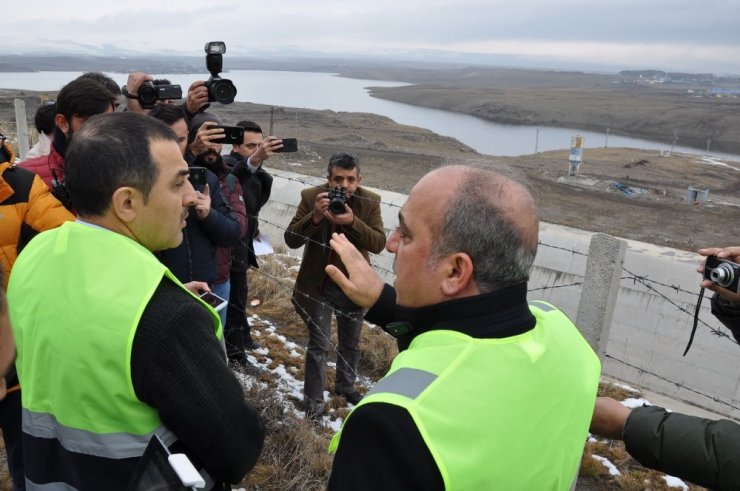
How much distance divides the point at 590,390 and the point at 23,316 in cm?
168

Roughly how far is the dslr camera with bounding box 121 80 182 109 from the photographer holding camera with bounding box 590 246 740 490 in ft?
11.6

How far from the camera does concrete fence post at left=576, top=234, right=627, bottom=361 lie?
133 inches

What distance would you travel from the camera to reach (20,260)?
1.88 m

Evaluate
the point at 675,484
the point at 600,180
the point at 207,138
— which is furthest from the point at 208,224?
the point at 600,180

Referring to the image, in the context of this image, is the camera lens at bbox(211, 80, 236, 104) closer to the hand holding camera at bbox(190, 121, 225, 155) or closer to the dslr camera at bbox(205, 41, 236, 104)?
the dslr camera at bbox(205, 41, 236, 104)

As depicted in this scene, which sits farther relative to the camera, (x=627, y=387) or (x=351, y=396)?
(x=627, y=387)

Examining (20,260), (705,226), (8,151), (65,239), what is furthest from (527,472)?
(705,226)

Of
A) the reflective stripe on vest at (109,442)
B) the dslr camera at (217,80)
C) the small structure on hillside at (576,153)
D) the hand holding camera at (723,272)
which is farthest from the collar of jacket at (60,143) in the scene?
the small structure on hillside at (576,153)

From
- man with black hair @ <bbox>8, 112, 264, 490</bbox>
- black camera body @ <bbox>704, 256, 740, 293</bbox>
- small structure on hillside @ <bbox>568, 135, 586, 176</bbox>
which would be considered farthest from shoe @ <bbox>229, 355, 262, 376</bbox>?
small structure on hillside @ <bbox>568, 135, 586, 176</bbox>

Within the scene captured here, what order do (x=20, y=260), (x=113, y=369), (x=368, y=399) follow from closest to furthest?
(x=368, y=399) < (x=113, y=369) < (x=20, y=260)

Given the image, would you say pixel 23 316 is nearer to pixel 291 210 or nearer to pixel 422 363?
pixel 422 363

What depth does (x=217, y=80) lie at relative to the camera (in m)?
4.33

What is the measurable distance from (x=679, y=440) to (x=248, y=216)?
397 centimetres

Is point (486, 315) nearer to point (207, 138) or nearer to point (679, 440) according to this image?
point (679, 440)
